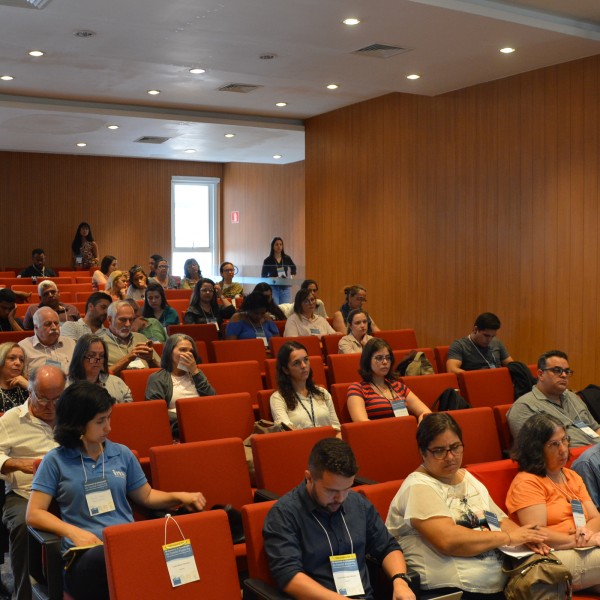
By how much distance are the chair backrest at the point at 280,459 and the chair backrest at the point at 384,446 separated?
263mm

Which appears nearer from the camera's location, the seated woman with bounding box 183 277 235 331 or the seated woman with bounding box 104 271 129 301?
the seated woman with bounding box 183 277 235 331

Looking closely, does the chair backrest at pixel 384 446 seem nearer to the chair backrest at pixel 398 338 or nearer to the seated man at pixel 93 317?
the seated man at pixel 93 317

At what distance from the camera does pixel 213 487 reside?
3561mm

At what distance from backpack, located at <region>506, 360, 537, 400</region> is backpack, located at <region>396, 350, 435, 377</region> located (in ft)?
1.87

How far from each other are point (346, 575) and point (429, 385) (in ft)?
8.43

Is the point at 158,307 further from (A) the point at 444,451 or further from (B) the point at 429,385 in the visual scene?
(A) the point at 444,451

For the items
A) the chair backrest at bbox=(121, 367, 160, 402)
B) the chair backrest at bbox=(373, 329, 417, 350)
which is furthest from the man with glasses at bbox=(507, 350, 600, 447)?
the chair backrest at bbox=(373, 329, 417, 350)

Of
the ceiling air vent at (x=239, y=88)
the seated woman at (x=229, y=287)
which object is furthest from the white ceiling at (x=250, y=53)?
the seated woman at (x=229, y=287)

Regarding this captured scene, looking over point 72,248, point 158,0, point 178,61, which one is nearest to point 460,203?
point 178,61

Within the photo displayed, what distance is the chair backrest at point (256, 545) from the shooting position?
2766 mm

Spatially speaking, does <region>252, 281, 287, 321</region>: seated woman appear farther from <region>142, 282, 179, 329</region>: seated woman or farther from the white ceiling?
the white ceiling

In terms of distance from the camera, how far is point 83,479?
10.1 feet

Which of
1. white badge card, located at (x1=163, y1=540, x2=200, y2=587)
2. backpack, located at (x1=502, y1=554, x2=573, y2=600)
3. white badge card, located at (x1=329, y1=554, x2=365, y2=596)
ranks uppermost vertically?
white badge card, located at (x1=163, y1=540, x2=200, y2=587)

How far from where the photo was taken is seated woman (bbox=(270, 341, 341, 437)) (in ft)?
15.2
